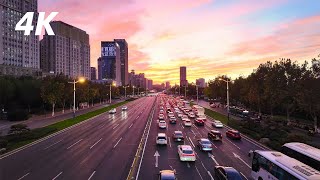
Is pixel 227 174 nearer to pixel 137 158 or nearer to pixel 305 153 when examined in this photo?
pixel 305 153

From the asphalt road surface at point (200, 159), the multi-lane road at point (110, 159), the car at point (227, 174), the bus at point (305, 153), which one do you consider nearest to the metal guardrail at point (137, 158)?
the multi-lane road at point (110, 159)

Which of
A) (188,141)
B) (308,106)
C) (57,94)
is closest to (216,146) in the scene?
(188,141)

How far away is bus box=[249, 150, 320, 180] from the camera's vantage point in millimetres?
18312

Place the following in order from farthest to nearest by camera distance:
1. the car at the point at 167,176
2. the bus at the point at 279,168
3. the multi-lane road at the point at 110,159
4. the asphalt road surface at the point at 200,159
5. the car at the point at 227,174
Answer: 1. the asphalt road surface at the point at 200,159
2. the multi-lane road at the point at 110,159
3. the car at the point at 227,174
4. the car at the point at 167,176
5. the bus at the point at 279,168

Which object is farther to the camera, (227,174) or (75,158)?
(75,158)

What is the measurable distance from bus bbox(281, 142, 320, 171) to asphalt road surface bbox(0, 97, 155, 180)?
15.0 m

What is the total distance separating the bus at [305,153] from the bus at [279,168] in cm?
249

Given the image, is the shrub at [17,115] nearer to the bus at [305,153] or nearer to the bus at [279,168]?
the bus at [279,168]

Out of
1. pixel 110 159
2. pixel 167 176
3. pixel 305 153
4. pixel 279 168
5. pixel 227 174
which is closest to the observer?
pixel 279 168

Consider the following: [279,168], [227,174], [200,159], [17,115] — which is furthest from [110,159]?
[17,115]

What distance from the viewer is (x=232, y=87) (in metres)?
116

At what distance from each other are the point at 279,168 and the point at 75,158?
21.3 metres

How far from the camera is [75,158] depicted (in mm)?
32531

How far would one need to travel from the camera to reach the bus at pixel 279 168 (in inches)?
721
